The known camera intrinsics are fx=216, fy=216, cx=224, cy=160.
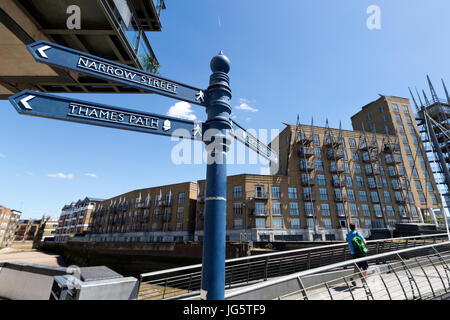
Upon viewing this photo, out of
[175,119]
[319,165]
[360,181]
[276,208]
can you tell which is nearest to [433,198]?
[360,181]

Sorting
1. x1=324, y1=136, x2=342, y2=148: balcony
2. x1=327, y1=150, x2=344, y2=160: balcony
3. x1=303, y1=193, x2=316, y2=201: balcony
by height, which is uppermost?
x1=324, y1=136, x2=342, y2=148: balcony

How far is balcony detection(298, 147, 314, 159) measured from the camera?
41.2 meters

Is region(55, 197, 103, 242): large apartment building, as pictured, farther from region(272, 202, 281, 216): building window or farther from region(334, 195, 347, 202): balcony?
region(334, 195, 347, 202): balcony

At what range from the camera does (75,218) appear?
84.8 meters

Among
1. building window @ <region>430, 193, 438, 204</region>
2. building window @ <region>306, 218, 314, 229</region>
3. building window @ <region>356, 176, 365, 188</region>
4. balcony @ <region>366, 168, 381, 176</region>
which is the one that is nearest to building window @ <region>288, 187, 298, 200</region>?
building window @ <region>306, 218, 314, 229</region>

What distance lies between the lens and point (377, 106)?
2104 inches

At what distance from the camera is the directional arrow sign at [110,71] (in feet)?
8.56

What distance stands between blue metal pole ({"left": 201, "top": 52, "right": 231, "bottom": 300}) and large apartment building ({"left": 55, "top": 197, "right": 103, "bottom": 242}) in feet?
289

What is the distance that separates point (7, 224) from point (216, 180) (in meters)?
129

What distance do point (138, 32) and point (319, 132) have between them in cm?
4390

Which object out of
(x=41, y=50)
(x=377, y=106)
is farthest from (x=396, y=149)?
(x=41, y=50)

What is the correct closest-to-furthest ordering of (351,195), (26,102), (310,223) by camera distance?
1. (26,102)
2. (310,223)
3. (351,195)

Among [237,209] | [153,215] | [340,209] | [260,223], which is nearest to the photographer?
[260,223]

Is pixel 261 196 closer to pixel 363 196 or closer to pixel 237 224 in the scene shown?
pixel 237 224
